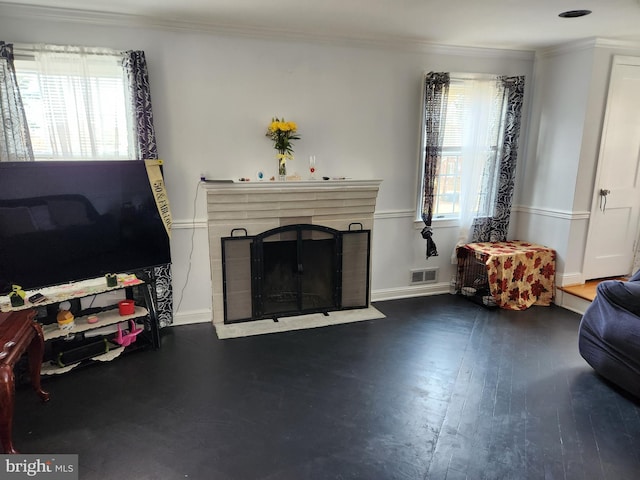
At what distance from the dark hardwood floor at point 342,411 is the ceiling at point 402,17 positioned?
2.53 m

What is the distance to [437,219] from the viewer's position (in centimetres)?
423

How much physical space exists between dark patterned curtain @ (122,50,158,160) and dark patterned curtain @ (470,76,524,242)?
3299 mm

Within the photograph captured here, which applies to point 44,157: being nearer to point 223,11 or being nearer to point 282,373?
point 223,11

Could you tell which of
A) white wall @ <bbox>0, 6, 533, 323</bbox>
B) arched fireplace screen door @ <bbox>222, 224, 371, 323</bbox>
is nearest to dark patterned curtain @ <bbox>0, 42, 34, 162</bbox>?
white wall @ <bbox>0, 6, 533, 323</bbox>

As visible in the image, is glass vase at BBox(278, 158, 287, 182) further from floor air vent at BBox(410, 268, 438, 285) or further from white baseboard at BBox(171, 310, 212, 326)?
floor air vent at BBox(410, 268, 438, 285)

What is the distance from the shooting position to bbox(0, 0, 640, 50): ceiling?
2.77m

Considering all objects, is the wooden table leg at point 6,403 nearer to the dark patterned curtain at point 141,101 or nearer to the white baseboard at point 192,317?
the white baseboard at point 192,317

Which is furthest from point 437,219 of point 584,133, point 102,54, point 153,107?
point 102,54

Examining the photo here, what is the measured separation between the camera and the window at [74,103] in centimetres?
285

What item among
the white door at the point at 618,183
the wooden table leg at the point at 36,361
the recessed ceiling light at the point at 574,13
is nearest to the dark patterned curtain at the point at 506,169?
the white door at the point at 618,183

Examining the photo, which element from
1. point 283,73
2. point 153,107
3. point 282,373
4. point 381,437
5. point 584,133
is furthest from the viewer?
point 584,133

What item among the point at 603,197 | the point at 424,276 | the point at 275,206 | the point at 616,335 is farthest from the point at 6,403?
the point at 603,197

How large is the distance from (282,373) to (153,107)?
2.32 meters

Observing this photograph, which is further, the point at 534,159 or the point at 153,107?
the point at 534,159
